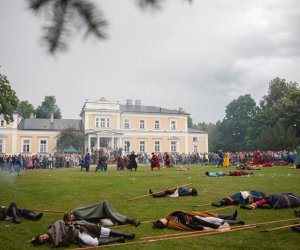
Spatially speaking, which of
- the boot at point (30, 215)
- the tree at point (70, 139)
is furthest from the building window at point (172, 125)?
the boot at point (30, 215)

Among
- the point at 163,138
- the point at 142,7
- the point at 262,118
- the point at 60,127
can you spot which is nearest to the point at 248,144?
the point at 262,118

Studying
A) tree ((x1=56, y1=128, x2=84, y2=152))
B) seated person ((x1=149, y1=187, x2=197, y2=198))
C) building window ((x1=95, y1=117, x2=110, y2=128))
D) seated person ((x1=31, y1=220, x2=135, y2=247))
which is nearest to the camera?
seated person ((x1=31, y1=220, x2=135, y2=247))

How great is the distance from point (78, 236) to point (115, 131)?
50.9 m

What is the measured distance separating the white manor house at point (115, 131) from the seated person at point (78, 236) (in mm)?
46828

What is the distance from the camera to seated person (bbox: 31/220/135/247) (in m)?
6.23

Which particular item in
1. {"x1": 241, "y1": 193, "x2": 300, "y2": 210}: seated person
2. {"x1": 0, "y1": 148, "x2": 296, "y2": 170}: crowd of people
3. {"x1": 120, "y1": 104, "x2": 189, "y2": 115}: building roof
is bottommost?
{"x1": 241, "y1": 193, "x2": 300, "y2": 210}: seated person

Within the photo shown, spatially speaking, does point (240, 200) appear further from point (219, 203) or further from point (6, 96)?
point (6, 96)

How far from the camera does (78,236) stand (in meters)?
6.36

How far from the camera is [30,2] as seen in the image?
143 centimetres

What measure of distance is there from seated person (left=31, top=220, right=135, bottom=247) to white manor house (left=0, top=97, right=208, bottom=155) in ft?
154

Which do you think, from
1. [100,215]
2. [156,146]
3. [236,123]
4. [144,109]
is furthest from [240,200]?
[236,123]

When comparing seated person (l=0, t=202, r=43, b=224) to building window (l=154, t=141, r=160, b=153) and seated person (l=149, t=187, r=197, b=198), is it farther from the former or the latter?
building window (l=154, t=141, r=160, b=153)

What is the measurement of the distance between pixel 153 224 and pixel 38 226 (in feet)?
9.02

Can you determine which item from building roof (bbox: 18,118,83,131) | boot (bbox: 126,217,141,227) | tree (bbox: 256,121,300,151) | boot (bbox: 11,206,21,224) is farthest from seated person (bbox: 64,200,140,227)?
building roof (bbox: 18,118,83,131)
